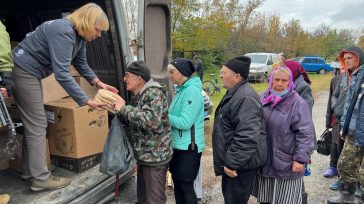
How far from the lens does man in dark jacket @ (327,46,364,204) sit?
3.30 meters

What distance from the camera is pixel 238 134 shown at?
2.65 metres

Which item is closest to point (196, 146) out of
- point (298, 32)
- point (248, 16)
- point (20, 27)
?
point (20, 27)

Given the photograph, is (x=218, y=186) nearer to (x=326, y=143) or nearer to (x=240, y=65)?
(x=326, y=143)

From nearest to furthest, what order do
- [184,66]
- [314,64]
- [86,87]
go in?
[184,66]
[86,87]
[314,64]

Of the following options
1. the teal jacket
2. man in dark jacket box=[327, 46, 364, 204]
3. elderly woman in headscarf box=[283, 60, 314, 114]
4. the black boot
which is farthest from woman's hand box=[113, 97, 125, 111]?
the black boot

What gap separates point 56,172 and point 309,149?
2215mm

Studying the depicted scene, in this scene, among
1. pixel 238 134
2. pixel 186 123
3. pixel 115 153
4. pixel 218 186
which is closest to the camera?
pixel 238 134

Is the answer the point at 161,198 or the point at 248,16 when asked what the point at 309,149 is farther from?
the point at 248,16

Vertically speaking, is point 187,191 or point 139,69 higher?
point 139,69

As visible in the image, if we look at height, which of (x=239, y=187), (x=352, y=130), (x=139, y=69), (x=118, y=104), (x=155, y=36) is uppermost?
(x=155, y=36)

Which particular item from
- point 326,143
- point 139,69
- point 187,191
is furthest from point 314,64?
point 139,69

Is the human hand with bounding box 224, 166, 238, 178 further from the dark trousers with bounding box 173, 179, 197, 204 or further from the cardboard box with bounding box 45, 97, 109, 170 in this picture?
the cardboard box with bounding box 45, 97, 109, 170

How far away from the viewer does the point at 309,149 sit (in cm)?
282

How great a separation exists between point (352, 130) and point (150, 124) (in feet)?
6.97
